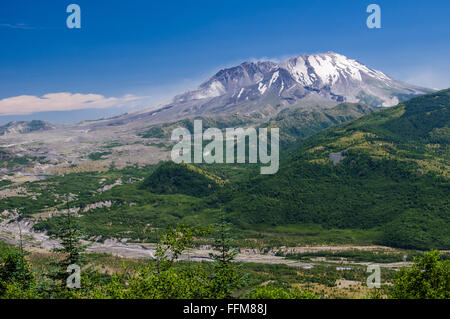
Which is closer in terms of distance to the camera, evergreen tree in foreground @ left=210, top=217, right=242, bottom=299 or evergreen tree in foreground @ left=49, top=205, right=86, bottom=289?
evergreen tree in foreground @ left=210, top=217, right=242, bottom=299

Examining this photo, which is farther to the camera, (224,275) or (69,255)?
(69,255)

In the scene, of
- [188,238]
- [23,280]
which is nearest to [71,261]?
[23,280]

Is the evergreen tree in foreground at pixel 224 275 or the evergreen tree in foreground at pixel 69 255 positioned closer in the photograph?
the evergreen tree in foreground at pixel 224 275

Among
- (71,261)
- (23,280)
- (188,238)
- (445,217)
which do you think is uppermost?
(188,238)

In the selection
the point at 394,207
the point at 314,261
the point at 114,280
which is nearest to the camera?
the point at 114,280

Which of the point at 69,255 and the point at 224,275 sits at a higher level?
the point at 69,255
